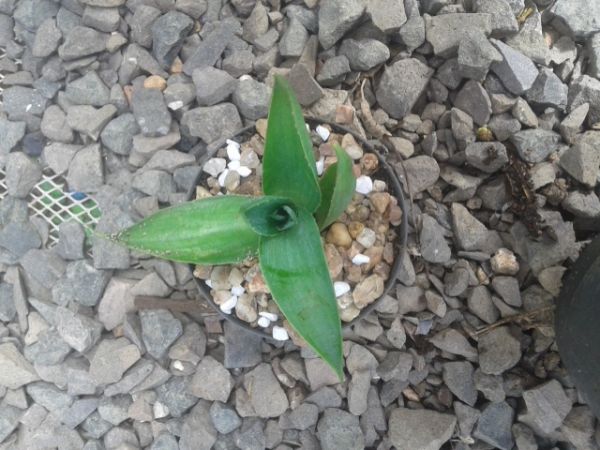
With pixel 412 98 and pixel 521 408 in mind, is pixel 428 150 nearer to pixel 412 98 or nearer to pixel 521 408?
pixel 412 98

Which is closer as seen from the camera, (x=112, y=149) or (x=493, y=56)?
(x=493, y=56)

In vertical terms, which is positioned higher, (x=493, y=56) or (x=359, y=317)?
(x=493, y=56)

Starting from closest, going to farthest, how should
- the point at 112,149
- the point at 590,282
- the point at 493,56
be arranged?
1. the point at 590,282
2. the point at 493,56
3. the point at 112,149

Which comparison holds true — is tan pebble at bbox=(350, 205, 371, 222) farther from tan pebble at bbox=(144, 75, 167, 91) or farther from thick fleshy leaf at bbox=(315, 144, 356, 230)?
tan pebble at bbox=(144, 75, 167, 91)

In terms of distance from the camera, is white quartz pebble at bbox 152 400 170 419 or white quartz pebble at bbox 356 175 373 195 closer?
white quartz pebble at bbox 356 175 373 195

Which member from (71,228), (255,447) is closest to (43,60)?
(71,228)

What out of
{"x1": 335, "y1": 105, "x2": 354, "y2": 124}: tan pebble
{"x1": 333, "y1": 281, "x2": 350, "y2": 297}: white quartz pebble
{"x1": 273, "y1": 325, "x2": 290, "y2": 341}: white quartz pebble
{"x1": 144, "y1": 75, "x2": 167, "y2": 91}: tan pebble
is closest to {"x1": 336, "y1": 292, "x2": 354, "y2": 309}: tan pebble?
{"x1": 333, "y1": 281, "x2": 350, "y2": 297}: white quartz pebble

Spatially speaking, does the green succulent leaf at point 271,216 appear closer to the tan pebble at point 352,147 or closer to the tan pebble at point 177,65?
the tan pebble at point 352,147
